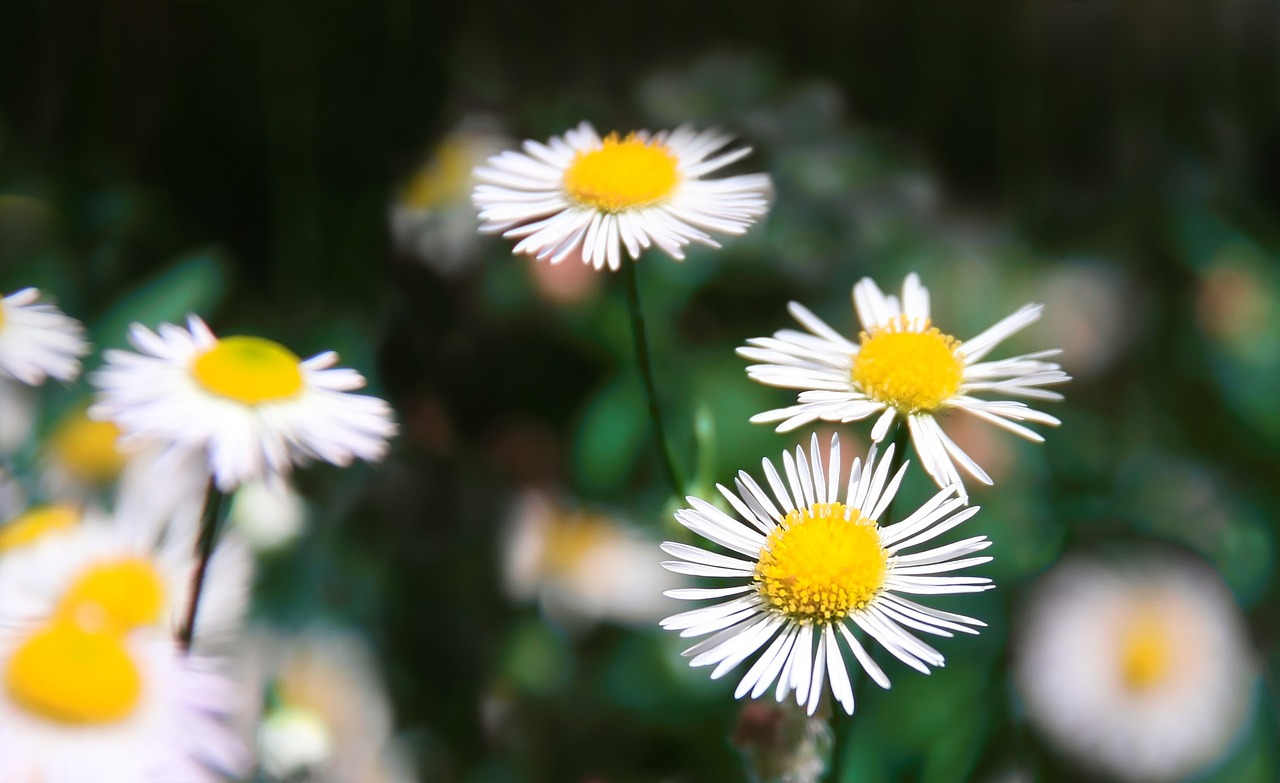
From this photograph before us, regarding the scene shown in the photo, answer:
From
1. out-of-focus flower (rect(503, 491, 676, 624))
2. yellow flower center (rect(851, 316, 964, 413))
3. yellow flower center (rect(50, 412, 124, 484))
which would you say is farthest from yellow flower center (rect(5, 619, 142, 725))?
out-of-focus flower (rect(503, 491, 676, 624))

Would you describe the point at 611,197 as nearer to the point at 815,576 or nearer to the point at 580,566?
the point at 815,576

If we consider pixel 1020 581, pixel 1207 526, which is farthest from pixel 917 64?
pixel 1020 581

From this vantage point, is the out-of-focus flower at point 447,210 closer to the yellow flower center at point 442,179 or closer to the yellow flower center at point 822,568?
the yellow flower center at point 442,179

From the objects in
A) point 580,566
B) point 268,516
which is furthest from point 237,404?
point 580,566

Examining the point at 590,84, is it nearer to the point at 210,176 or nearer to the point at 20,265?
the point at 210,176

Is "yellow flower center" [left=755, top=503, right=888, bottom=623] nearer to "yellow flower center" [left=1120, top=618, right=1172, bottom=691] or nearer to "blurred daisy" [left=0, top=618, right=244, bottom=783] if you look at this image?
"blurred daisy" [left=0, top=618, right=244, bottom=783]
